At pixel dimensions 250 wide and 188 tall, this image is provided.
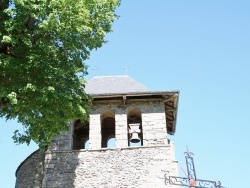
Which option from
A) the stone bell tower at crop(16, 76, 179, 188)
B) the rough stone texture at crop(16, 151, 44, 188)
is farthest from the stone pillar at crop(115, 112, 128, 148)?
the rough stone texture at crop(16, 151, 44, 188)

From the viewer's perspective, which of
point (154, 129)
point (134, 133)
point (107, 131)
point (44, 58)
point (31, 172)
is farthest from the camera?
point (107, 131)

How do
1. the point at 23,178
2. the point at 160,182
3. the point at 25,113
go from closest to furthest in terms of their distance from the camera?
the point at 25,113 < the point at 160,182 < the point at 23,178

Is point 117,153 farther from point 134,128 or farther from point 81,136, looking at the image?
point 81,136

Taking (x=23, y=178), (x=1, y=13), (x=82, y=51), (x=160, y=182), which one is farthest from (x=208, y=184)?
(x=23, y=178)

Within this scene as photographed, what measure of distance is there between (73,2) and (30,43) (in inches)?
57.8

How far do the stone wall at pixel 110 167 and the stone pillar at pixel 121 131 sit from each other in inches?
14.2

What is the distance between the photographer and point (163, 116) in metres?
13.7

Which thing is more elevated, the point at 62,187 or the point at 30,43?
the point at 30,43

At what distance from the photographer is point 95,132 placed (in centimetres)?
1358

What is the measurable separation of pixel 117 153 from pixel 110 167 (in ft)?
1.90

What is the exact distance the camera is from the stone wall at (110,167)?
12070 millimetres

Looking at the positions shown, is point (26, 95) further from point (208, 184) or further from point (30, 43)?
point (208, 184)

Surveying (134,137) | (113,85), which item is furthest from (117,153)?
(113,85)

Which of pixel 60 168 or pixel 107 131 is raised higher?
pixel 107 131
